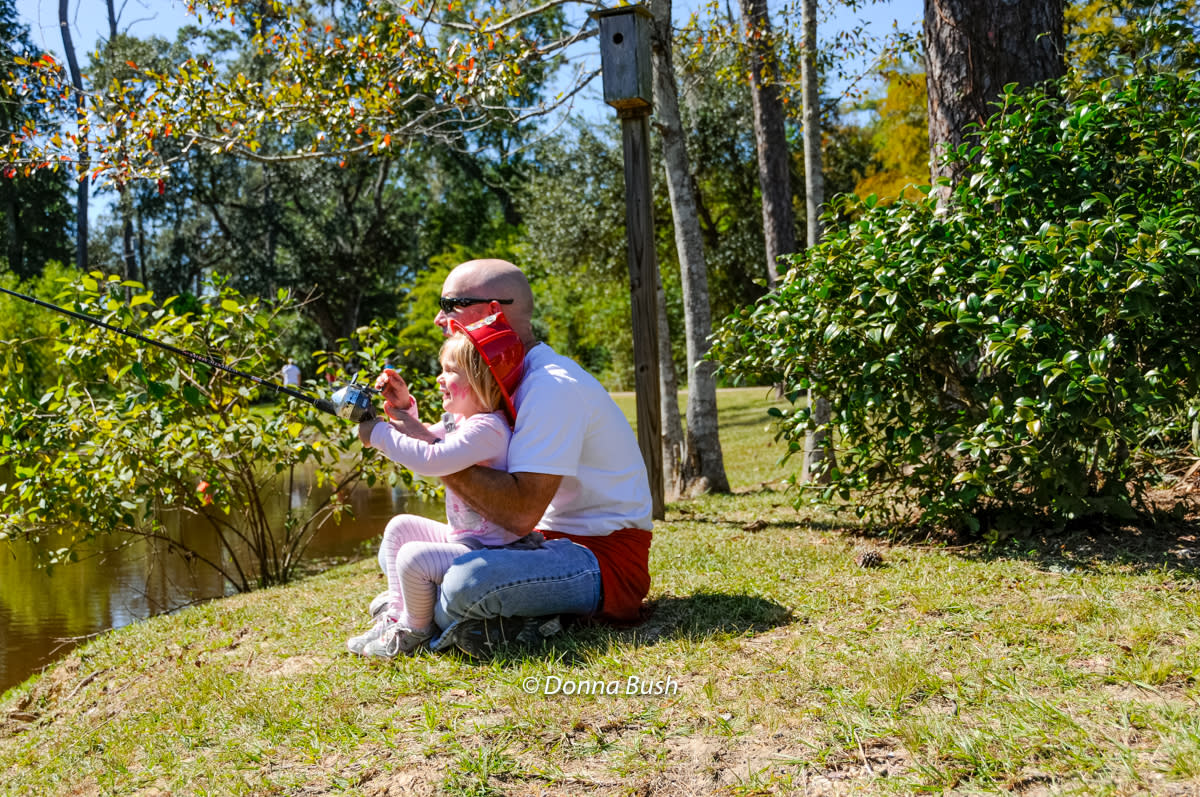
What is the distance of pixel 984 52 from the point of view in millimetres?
4980

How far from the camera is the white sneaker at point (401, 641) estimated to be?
3.34 meters

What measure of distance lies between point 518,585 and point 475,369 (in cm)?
73

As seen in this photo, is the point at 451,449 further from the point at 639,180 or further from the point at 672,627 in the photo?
the point at 639,180

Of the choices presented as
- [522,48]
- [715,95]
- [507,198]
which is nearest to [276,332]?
[522,48]

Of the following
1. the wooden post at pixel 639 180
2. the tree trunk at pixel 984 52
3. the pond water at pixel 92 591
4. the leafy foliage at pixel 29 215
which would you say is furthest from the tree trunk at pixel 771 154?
the leafy foliage at pixel 29 215

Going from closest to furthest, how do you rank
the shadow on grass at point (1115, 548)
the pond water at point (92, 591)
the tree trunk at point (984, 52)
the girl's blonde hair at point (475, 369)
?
the girl's blonde hair at point (475, 369), the shadow on grass at point (1115, 548), the tree trunk at point (984, 52), the pond water at point (92, 591)

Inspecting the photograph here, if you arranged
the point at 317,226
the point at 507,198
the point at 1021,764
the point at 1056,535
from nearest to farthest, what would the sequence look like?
1. the point at 1021,764
2. the point at 1056,535
3. the point at 317,226
4. the point at 507,198

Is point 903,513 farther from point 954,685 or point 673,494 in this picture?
point 673,494

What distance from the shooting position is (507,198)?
124 feet

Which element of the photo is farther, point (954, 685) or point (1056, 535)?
point (1056, 535)

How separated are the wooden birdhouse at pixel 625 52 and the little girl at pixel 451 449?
2.98 metres

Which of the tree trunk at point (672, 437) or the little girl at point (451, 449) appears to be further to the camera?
the tree trunk at point (672, 437)

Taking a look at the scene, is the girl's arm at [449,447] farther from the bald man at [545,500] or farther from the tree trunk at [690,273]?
the tree trunk at [690,273]

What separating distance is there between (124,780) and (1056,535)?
374cm
